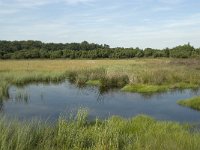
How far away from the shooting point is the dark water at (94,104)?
1684cm

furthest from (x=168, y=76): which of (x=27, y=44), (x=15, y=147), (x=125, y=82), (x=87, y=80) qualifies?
(x=27, y=44)

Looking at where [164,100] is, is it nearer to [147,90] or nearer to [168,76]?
[147,90]

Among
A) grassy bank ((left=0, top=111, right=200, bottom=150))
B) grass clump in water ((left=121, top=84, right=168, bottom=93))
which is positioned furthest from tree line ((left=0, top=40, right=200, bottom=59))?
grassy bank ((left=0, top=111, right=200, bottom=150))

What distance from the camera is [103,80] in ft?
94.8

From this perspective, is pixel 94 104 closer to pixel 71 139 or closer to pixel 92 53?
pixel 71 139

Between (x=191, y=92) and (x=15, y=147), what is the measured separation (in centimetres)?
1943

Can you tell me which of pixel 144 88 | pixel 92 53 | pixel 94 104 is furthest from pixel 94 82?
pixel 92 53

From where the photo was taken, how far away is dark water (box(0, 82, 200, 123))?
16.8m

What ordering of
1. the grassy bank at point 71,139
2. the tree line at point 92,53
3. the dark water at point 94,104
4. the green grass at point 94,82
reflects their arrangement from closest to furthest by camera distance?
the grassy bank at point 71,139, the dark water at point 94,104, the green grass at point 94,82, the tree line at point 92,53

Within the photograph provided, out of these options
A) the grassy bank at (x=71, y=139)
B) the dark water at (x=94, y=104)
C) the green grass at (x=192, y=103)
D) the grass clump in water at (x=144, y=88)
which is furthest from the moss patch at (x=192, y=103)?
the grassy bank at (x=71, y=139)

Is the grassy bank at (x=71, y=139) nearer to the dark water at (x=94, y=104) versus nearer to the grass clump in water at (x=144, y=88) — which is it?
the dark water at (x=94, y=104)

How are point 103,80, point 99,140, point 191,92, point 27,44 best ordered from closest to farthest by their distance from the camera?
1. point 99,140
2. point 191,92
3. point 103,80
4. point 27,44

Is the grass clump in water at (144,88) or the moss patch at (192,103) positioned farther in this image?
the grass clump in water at (144,88)

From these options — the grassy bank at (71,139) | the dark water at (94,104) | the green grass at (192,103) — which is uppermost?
the grassy bank at (71,139)
